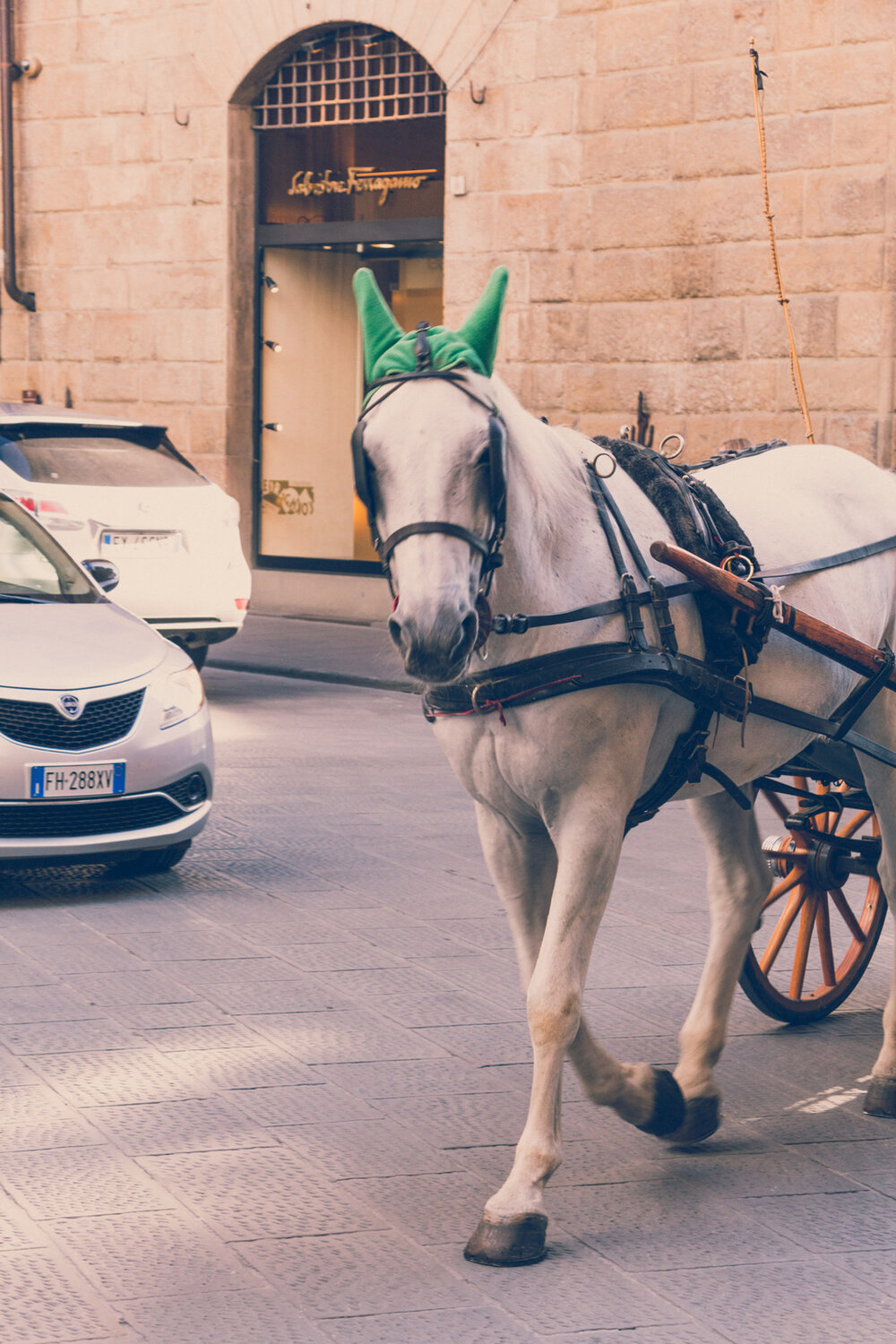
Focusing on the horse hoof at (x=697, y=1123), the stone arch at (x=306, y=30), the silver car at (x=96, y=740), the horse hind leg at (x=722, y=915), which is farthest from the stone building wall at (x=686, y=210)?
the horse hoof at (x=697, y=1123)

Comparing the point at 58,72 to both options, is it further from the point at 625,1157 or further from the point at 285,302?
the point at 625,1157

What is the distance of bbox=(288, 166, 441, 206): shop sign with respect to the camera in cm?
1845

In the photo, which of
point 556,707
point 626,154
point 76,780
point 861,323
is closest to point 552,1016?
point 556,707

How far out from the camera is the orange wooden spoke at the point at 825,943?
598 centimetres

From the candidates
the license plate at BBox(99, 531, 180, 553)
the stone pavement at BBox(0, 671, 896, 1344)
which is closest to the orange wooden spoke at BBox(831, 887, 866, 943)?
the stone pavement at BBox(0, 671, 896, 1344)

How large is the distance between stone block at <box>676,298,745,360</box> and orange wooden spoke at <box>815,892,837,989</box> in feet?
33.3

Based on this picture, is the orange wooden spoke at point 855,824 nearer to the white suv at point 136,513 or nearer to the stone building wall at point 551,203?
the white suv at point 136,513

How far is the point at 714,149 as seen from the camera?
15547mm

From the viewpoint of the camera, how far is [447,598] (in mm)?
3592

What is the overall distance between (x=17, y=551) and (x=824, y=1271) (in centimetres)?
558

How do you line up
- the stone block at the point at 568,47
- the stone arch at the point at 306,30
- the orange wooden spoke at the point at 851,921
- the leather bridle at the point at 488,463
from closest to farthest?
the leather bridle at the point at 488,463, the orange wooden spoke at the point at 851,921, the stone block at the point at 568,47, the stone arch at the point at 306,30

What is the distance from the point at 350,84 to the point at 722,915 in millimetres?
15073

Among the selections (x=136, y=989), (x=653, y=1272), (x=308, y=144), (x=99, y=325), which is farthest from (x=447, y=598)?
(x=99, y=325)

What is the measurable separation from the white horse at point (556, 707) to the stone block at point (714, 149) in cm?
1097
